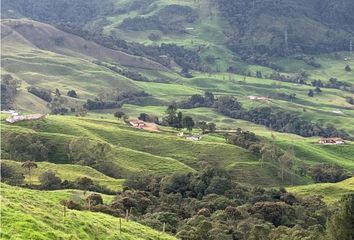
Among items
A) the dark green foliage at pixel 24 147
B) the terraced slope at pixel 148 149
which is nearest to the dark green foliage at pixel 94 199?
the dark green foliage at pixel 24 147

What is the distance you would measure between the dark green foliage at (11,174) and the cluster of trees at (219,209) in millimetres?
17919

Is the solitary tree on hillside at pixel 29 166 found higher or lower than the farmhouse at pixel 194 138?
higher

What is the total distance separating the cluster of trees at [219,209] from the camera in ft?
243

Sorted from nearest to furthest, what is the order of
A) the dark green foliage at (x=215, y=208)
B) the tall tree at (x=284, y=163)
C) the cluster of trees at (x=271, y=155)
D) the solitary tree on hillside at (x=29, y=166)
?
the dark green foliage at (x=215, y=208) → the solitary tree on hillside at (x=29, y=166) → the tall tree at (x=284, y=163) → the cluster of trees at (x=271, y=155)

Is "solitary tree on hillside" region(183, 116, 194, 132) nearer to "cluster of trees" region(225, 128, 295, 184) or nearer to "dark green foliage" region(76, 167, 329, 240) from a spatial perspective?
"cluster of trees" region(225, 128, 295, 184)

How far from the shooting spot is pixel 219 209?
99750 millimetres

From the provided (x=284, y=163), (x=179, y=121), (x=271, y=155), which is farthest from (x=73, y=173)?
(x=179, y=121)

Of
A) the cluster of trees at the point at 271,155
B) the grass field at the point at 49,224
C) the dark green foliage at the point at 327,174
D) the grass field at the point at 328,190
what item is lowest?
the dark green foliage at the point at 327,174

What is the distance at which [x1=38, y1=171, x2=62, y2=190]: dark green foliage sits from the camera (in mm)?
96188

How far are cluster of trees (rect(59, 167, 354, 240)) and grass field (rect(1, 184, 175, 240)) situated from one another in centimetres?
1049

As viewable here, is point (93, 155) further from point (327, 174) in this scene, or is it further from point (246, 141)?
point (327, 174)

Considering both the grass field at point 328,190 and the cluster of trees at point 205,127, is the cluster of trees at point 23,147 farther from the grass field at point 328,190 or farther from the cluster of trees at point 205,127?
the cluster of trees at point 205,127

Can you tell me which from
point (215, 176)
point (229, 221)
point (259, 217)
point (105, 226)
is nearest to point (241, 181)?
point (215, 176)

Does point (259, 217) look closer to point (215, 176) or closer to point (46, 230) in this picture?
point (215, 176)
